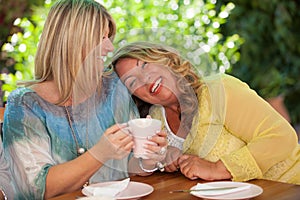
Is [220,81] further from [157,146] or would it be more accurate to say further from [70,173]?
[70,173]

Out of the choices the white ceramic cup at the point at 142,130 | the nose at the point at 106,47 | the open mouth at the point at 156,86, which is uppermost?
the nose at the point at 106,47

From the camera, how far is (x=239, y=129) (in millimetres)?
2053

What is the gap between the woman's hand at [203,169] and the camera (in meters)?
1.97

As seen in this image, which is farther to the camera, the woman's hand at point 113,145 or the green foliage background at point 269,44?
the green foliage background at point 269,44

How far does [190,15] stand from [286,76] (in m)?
1.29

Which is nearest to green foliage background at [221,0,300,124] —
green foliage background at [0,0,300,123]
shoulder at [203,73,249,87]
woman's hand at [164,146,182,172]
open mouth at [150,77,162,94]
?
green foliage background at [0,0,300,123]

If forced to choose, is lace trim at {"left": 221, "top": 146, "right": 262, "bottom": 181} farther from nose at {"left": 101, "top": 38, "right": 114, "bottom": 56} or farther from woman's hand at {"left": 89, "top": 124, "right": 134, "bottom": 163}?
nose at {"left": 101, "top": 38, "right": 114, "bottom": 56}

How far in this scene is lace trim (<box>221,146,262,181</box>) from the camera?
Result: 1970 mm

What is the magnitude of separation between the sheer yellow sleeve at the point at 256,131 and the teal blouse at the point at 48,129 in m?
0.31

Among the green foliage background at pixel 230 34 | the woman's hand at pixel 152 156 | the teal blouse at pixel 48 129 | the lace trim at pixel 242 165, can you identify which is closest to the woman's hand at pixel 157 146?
the woman's hand at pixel 152 156

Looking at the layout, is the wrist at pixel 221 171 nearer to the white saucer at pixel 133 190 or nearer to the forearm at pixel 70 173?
the white saucer at pixel 133 190

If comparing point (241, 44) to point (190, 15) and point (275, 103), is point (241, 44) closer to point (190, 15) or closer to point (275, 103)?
point (275, 103)

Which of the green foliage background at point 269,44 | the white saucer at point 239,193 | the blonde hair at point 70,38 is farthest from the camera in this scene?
the green foliage background at point 269,44

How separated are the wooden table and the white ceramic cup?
134mm
